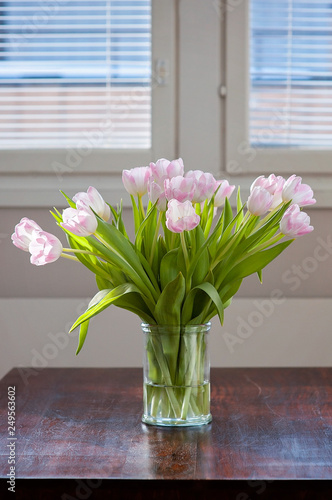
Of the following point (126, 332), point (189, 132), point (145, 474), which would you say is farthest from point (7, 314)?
point (145, 474)

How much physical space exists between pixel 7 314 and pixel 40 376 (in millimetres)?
662

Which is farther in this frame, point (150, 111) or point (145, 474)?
point (150, 111)

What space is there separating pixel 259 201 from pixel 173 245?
156 mm

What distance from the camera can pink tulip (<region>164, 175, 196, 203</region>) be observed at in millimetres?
861

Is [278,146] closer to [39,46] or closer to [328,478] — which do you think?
[39,46]

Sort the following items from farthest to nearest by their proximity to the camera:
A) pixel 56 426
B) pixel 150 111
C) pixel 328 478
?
1. pixel 150 111
2. pixel 56 426
3. pixel 328 478

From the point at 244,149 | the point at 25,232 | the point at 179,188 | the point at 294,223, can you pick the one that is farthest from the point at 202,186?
the point at 244,149

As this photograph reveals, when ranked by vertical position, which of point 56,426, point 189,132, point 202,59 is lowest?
point 56,426

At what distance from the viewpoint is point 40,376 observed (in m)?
1.28

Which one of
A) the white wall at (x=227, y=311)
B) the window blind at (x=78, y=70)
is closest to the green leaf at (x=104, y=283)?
the white wall at (x=227, y=311)

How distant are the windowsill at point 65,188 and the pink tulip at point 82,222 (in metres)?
1.12

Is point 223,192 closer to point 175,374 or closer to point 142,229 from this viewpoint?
point 142,229

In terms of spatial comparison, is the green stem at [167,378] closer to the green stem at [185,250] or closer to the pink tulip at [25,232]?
the green stem at [185,250]

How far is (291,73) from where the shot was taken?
2.03 m
